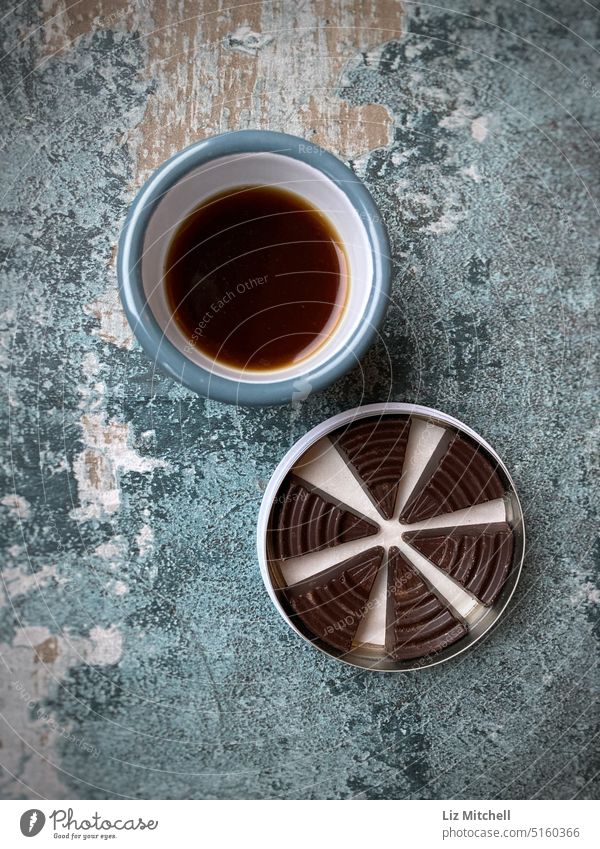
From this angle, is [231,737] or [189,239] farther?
[231,737]

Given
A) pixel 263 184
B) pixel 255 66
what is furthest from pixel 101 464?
pixel 255 66

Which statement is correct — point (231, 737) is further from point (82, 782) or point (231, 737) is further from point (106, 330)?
point (106, 330)

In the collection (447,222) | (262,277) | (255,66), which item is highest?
(255,66)

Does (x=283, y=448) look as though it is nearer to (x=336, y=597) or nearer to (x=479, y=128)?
(x=336, y=597)

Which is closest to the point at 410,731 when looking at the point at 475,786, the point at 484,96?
the point at 475,786

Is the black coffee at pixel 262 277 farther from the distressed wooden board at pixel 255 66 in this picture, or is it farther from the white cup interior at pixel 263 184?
the distressed wooden board at pixel 255 66
